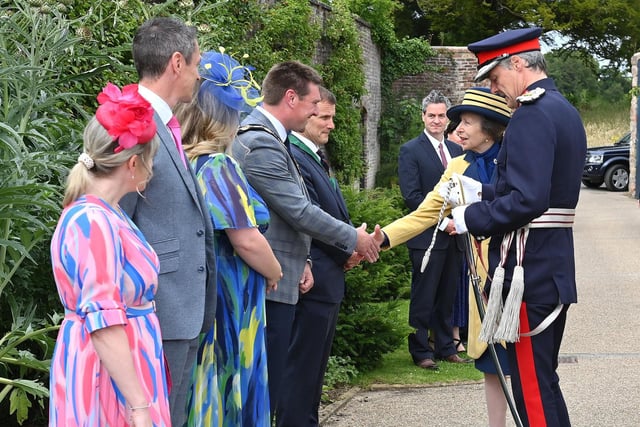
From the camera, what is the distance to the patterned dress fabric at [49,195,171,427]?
295cm

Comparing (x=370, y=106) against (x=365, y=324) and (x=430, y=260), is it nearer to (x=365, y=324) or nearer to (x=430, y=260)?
(x=430, y=260)

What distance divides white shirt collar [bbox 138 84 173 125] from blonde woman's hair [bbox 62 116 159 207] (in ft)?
1.75

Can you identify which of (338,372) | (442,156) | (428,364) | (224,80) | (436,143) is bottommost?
(428,364)

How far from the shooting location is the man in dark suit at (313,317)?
5160mm

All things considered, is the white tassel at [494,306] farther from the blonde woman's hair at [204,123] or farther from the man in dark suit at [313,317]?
the blonde woman's hair at [204,123]

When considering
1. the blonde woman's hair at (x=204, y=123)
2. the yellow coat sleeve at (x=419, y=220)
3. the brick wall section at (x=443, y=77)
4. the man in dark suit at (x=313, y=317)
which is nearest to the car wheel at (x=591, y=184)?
the brick wall section at (x=443, y=77)

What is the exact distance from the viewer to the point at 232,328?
428 centimetres

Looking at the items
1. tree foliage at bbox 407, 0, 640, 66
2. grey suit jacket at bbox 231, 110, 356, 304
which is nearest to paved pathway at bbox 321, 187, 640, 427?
grey suit jacket at bbox 231, 110, 356, 304

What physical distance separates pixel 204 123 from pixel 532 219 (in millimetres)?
1519

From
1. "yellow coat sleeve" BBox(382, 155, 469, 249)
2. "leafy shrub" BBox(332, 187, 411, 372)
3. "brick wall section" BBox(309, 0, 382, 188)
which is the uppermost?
"brick wall section" BBox(309, 0, 382, 188)

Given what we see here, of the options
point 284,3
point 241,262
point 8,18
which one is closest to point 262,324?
point 241,262

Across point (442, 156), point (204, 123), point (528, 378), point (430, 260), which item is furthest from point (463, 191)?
point (442, 156)

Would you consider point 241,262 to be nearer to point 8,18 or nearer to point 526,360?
point 526,360

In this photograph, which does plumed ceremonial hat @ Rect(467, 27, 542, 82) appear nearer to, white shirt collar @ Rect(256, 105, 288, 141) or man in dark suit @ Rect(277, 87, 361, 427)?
white shirt collar @ Rect(256, 105, 288, 141)
